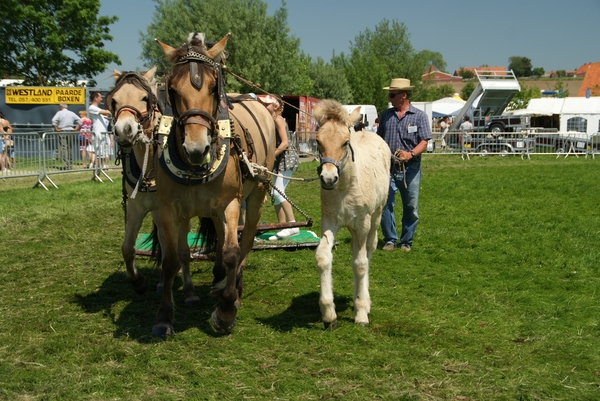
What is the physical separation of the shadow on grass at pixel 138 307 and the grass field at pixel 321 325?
23 mm

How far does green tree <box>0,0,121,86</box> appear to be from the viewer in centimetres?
3447

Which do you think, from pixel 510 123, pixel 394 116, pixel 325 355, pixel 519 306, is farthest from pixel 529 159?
pixel 325 355

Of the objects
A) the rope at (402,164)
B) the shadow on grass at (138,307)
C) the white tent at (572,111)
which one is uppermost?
the white tent at (572,111)

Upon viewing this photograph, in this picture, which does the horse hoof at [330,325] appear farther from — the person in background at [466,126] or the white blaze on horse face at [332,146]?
the person in background at [466,126]

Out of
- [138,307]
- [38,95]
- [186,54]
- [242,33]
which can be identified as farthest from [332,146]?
[242,33]

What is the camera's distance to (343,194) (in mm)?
5262

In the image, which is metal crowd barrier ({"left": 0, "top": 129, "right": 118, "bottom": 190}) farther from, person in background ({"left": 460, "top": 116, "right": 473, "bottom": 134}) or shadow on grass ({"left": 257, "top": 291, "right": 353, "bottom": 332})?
person in background ({"left": 460, "top": 116, "right": 473, "bottom": 134})

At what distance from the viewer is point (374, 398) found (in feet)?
12.4

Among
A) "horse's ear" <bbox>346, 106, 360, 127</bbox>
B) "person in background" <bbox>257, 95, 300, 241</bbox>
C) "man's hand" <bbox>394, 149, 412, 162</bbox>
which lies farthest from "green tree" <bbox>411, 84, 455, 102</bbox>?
"horse's ear" <bbox>346, 106, 360, 127</bbox>

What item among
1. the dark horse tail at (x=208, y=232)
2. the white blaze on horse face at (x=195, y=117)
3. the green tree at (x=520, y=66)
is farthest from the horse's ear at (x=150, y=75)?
the green tree at (x=520, y=66)

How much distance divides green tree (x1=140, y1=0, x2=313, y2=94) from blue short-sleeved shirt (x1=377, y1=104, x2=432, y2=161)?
32.9 m

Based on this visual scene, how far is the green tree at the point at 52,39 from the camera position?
34.5 metres

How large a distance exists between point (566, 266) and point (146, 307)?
5.01m

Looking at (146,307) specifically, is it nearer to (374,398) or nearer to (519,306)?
(374,398)
